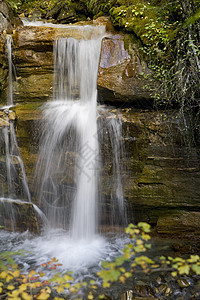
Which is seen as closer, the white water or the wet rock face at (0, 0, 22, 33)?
the white water

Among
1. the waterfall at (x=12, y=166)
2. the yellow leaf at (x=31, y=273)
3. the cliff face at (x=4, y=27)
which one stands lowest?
the yellow leaf at (x=31, y=273)

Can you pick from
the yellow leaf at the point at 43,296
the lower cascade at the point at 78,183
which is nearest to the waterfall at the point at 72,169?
the lower cascade at the point at 78,183

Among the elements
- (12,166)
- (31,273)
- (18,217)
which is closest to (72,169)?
(12,166)

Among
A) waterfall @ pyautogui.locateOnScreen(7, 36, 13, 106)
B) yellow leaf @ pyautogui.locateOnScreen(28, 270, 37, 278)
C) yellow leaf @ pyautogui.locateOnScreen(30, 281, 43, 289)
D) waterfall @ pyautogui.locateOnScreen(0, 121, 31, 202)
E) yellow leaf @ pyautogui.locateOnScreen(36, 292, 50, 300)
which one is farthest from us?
waterfall @ pyautogui.locateOnScreen(7, 36, 13, 106)

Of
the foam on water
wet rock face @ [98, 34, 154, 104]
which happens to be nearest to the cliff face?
wet rock face @ [98, 34, 154, 104]

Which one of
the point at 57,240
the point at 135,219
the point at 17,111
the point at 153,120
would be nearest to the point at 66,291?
the point at 57,240

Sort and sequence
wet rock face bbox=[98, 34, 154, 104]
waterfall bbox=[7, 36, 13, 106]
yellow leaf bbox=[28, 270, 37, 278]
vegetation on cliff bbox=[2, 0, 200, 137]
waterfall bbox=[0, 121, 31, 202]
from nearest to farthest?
yellow leaf bbox=[28, 270, 37, 278]
vegetation on cliff bbox=[2, 0, 200, 137]
wet rock face bbox=[98, 34, 154, 104]
waterfall bbox=[0, 121, 31, 202]
waterfall bbox=[7, 36, 13, 106]

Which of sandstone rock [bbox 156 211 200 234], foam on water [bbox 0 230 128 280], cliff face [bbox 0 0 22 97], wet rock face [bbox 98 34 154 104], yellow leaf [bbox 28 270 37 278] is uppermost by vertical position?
cliff face [bbox 0 0 22 97]

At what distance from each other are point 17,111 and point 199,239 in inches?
198

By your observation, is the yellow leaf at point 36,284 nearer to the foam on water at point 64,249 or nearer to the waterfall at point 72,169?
the foam on water at point 64,249

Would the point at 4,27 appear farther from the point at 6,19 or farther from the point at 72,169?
the point at 72,169

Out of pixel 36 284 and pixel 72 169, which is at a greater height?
pixel 72 169

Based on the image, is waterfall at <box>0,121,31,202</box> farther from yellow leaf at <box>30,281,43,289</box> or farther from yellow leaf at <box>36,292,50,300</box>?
yellow leaf at <box>36,292,50,300</box>

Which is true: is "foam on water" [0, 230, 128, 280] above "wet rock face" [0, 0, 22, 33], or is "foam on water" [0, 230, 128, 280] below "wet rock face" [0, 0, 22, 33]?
below
